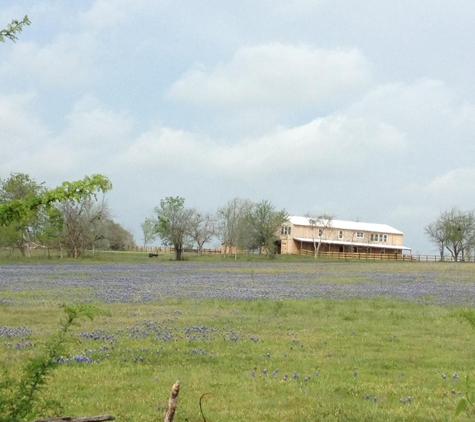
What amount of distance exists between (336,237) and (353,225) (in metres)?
10.2

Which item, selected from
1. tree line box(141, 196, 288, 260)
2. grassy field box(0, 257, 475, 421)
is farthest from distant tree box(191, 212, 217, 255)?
grassy field box(0, 257, 475, 421)

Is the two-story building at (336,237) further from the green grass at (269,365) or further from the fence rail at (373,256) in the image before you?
the green grass at (269,365)

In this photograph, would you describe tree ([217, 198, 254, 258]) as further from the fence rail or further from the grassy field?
the grassy field

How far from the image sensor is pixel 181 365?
963cm

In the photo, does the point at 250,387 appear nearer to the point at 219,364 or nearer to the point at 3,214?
the point at 219,364

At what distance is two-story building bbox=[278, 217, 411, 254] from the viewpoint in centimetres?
11362

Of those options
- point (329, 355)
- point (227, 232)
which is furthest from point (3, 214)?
point (227, 232)

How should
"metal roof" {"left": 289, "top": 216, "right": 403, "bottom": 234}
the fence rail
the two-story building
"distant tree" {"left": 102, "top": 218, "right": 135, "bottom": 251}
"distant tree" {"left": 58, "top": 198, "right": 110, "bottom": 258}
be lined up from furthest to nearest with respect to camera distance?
"metal roof" {"left": 289, "top": 216, "right": 403, "bottom": 234} → the two-story building → the fence rail → "distant tree" {"left": 102, "top": 218, "right": 135, "bottom": 251} → "distant tree" {"left": 58, "top": 198, "right": 110, "bottom": 258}

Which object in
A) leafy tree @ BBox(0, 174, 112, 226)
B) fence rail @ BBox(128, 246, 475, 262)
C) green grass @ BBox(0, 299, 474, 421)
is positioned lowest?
green grass @ BBox(0, 299, 474, 421)

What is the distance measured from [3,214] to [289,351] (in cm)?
779

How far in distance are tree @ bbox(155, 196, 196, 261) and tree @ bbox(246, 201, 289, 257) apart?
36.2 ft

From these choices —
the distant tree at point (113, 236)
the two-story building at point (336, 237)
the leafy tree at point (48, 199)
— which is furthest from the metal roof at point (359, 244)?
the leafy tree at point (48, 199)

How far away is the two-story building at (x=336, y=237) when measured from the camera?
114m

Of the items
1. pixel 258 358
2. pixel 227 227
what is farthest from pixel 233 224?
pixel 258 358
